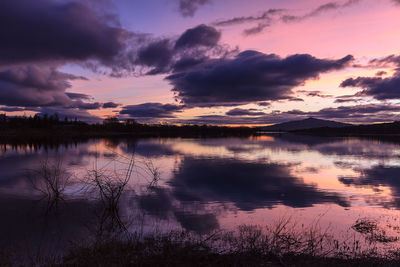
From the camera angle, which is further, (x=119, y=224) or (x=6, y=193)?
(x=6, y=193)

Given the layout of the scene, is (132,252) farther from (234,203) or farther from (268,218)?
(234,203)

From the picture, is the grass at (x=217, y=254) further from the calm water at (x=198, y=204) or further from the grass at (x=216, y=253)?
the calm water at (x=198, y=204)

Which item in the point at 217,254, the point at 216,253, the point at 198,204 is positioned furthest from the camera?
the point at 198,204

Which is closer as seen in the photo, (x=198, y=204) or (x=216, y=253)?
(x=216, y=253)

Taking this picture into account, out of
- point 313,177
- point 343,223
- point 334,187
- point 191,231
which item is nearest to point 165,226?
point 191,231

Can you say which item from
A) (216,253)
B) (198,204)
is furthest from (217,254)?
(198,204)

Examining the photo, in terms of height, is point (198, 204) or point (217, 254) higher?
point (217, 254)

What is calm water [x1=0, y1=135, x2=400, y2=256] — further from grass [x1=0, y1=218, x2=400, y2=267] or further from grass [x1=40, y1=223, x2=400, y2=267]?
grass [x1=40, y1=223, x2=400, y2=267]

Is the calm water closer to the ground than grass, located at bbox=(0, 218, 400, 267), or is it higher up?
closer to the ground

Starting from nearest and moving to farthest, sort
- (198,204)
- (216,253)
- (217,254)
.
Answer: (217,254) → (216,253) → (198,204)

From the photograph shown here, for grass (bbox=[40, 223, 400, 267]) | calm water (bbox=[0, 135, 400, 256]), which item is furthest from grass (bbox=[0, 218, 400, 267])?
calm water (bbox=[0, 135, 400, 256])

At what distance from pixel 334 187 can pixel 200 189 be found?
11.1m

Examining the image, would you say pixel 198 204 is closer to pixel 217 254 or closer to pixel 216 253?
pixel 216 253

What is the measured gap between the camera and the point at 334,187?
2238 cm
